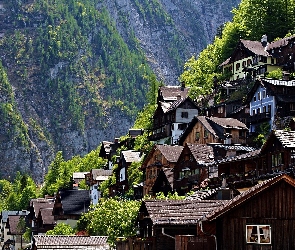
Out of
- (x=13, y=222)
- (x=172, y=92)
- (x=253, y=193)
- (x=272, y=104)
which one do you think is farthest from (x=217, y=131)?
(x=253, y=193)

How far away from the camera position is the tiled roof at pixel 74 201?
108m

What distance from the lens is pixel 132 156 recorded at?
112 meters

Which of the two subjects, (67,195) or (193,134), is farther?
(67,195)

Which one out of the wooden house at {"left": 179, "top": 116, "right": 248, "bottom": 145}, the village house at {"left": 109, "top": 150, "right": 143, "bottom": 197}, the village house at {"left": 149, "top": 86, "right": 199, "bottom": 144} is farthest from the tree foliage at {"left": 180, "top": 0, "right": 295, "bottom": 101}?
the wooden house at {"left": 179, "top": 116, "right": 248, "bottom": 145}

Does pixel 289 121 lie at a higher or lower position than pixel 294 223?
higher

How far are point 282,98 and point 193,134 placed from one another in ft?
39.5

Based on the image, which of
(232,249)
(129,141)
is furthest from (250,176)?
(129,141)

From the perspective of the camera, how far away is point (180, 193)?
78688mm

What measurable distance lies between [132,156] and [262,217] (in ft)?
257

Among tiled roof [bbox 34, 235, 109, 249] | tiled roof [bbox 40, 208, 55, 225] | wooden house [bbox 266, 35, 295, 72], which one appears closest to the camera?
tiled roof [bbox 34, 235, 109, 249]

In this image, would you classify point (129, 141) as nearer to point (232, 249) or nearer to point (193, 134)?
point (193, 134)

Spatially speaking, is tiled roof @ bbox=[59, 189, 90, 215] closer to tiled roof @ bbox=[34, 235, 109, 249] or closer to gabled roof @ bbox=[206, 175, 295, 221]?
tiled roof @ bbox=[34, 235, 109, 249]

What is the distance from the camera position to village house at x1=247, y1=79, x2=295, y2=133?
91625 millimetres

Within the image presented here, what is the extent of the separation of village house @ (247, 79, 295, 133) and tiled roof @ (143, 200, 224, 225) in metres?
47.9
